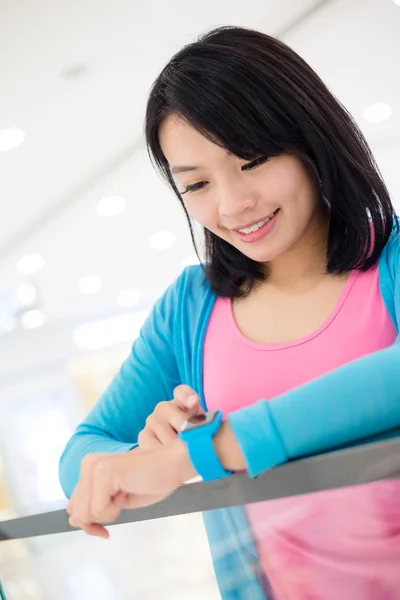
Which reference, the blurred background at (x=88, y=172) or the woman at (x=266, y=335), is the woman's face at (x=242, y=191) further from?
the blurred background at (x=88, y=172)

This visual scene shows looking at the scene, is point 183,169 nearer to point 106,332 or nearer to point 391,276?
point 391,276

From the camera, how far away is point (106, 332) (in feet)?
10.9

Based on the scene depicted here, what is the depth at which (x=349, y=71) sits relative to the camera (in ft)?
8.78

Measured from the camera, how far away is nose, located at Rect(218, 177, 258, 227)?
81 cm

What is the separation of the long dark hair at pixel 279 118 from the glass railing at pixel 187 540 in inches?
15.6

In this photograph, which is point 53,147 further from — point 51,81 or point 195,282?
point 195,282

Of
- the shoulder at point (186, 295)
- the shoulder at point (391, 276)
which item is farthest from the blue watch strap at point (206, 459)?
the shoulder at point (186, 295)

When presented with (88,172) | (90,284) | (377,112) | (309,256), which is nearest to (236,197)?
(309,256)

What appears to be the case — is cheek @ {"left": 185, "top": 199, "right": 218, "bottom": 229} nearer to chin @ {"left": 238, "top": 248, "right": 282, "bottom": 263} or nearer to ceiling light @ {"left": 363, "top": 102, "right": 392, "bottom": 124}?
chin @ {"left": 238, "top": 248, "right": 282, "bottom": 263}

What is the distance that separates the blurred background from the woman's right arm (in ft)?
5.18

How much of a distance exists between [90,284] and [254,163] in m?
2.54

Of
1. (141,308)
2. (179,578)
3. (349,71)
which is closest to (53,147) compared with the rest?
(141,308)

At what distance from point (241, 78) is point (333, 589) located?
20.7 inches

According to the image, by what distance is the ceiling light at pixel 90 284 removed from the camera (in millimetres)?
3279
